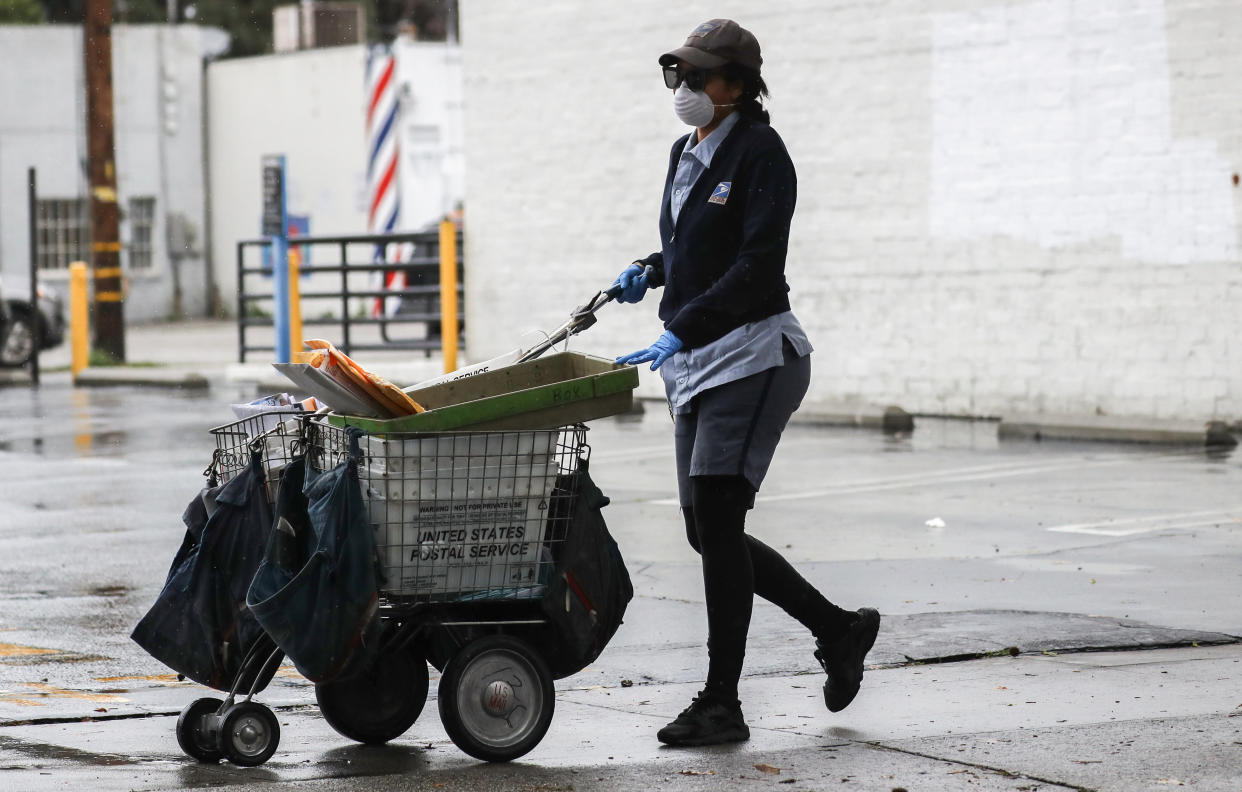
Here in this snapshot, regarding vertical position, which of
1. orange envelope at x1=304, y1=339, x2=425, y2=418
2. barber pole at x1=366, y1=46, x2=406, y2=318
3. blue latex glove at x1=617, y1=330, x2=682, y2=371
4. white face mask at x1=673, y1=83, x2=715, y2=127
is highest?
barber pole at x1=366, y1=46, x2=406, y2=318

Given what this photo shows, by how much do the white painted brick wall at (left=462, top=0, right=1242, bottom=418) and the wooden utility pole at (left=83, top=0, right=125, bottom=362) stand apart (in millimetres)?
6167

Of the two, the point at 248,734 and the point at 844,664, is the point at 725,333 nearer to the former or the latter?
the point at 844,664

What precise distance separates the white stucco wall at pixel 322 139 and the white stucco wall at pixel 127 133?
1.81ft

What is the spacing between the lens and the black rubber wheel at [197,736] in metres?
5.10

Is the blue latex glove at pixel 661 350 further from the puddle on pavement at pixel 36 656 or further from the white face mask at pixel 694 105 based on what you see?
the puddle on pavement at pixel 36 656

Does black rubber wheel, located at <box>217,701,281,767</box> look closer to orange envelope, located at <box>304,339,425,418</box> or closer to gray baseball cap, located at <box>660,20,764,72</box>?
orange envelope, located at <box>304,339,425,418</box>

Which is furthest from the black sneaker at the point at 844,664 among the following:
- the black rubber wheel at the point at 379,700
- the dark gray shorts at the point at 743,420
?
the black rubber wheel at the point at 379,700

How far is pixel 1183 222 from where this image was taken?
1454cm

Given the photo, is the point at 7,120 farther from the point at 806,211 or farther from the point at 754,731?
the point at 754,731

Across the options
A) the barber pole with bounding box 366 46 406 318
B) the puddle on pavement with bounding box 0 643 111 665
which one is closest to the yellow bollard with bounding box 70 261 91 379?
the barber pole with bounding box 366 46 406 318

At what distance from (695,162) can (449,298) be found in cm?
1432

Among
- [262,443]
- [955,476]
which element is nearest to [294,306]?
[955,476]

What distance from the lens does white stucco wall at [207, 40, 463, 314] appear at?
3334cm

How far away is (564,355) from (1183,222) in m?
10.3
